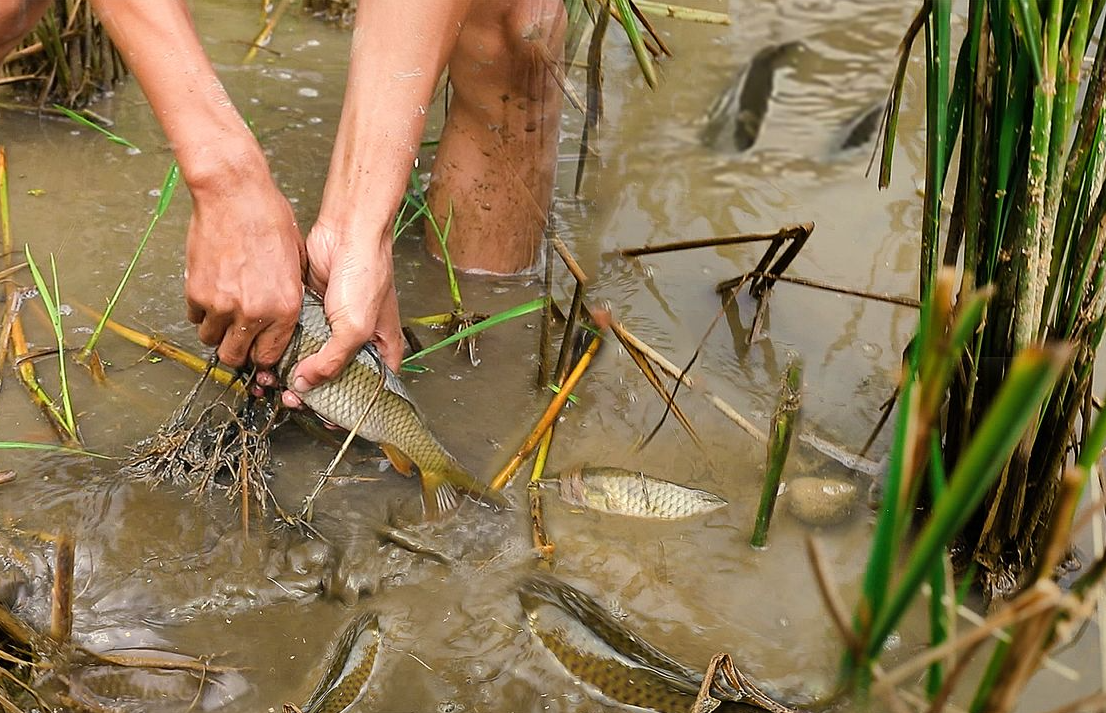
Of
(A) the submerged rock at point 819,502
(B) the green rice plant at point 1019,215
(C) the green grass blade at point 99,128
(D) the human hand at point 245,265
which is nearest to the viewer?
(B) the green rice plant at point 1019,215

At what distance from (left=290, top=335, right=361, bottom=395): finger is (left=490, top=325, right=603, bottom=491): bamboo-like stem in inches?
17.0

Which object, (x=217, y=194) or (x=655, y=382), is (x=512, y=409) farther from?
(x=217, y=194)

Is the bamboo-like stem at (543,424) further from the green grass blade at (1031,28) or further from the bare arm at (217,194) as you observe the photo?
the green grass blade at (1031,28)

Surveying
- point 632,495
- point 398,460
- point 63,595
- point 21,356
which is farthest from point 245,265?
point 632,495

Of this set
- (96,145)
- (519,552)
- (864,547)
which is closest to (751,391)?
(864,547)

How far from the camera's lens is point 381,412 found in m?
2.14

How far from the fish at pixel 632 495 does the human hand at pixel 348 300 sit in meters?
0.48

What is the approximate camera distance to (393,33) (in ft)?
7.32

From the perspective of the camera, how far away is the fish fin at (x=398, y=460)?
2.25 m

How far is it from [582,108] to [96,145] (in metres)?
1.47

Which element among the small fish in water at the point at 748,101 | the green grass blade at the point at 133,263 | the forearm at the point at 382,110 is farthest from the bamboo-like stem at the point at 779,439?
the small fish in water at the point at 748,101

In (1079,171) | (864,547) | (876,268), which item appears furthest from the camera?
(876,268)

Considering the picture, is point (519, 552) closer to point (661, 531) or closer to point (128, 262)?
point (661, 531)

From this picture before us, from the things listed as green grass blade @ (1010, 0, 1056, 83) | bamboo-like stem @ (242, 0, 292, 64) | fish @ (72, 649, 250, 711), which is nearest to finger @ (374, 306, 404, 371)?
fish @ (72, 649, 250, 711)
